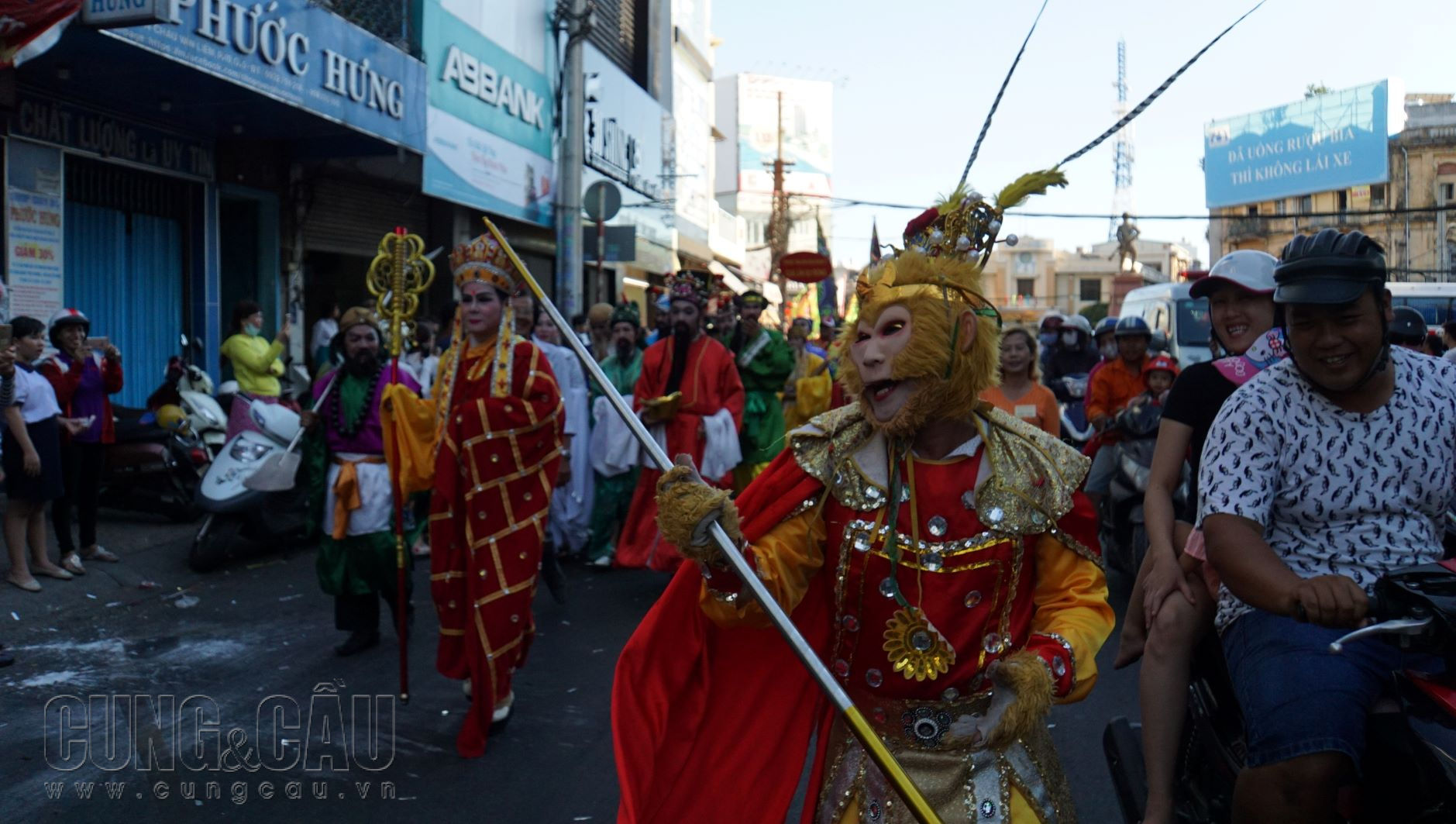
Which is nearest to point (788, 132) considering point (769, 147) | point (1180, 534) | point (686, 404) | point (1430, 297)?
point (769, 147)

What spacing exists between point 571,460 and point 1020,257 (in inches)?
3239

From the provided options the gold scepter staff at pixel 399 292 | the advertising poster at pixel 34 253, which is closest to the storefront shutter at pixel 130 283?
the advertising poster at pixel 34 253

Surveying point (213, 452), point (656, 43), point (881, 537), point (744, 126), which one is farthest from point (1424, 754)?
point (744, 126)

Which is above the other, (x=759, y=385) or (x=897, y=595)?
(x=759, y=385)

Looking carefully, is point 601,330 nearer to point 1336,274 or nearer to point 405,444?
point 405,444

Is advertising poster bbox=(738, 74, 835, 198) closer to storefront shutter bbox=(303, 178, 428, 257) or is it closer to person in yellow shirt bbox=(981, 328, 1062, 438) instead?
storefront shutter bbox=(303, 178, 428, 257)

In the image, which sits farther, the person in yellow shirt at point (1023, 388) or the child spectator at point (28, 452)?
the child spectator at point (28, 452)

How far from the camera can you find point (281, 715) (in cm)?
548

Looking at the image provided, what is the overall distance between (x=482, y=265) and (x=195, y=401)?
5.67m

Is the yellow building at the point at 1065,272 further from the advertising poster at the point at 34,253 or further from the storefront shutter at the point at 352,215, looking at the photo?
the advertising poster at the point at 34,253

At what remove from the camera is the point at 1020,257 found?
8800 cm

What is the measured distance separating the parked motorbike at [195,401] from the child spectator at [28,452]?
201 cm

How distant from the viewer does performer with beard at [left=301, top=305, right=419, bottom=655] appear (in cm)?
617

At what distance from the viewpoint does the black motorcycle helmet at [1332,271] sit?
2633mm
